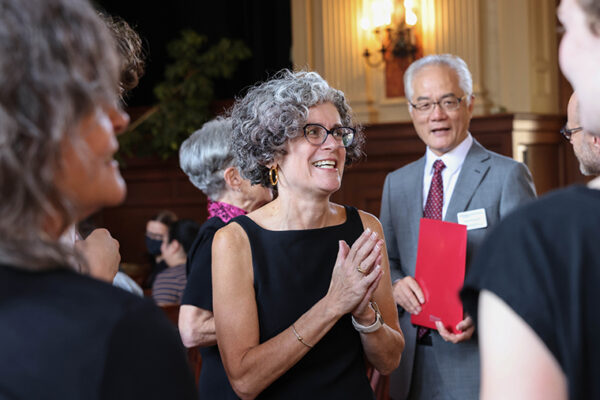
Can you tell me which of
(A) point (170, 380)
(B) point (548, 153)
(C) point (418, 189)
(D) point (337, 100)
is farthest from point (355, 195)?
(A) point (170, 380)

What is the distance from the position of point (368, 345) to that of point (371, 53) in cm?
574

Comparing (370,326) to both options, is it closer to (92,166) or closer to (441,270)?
(441,270)

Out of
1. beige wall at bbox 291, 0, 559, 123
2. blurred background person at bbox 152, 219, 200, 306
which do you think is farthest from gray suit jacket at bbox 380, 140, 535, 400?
beige wall at bbox 291, 0, 559, 123

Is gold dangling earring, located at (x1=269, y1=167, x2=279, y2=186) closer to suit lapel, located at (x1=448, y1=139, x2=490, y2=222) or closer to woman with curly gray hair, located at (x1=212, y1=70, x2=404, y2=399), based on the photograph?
woman with curly gray hair, located at (x1=212, y1=70, x2=404, y2=399)

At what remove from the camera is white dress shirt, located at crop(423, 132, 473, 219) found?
2854mm

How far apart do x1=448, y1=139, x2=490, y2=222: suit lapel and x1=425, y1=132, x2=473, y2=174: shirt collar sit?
84mm

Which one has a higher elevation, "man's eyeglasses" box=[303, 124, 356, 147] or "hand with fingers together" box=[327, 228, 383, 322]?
"man's eyeglasses" box=[303, 124, 356, 147]

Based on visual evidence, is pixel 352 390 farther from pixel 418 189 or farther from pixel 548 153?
pixel 548 153

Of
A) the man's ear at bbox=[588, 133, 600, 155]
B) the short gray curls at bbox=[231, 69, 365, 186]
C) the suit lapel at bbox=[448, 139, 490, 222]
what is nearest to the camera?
the man's ear at bbox=[588, 133, 600, 155]

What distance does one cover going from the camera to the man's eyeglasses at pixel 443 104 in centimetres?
298

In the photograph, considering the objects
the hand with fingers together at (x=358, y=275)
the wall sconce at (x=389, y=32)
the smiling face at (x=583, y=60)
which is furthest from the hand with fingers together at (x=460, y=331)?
the wall sconce at (x=389, y=32)

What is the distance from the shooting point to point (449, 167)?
287 cm

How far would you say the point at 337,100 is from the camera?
223 centimetres

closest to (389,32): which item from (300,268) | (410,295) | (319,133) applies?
(410,295)
